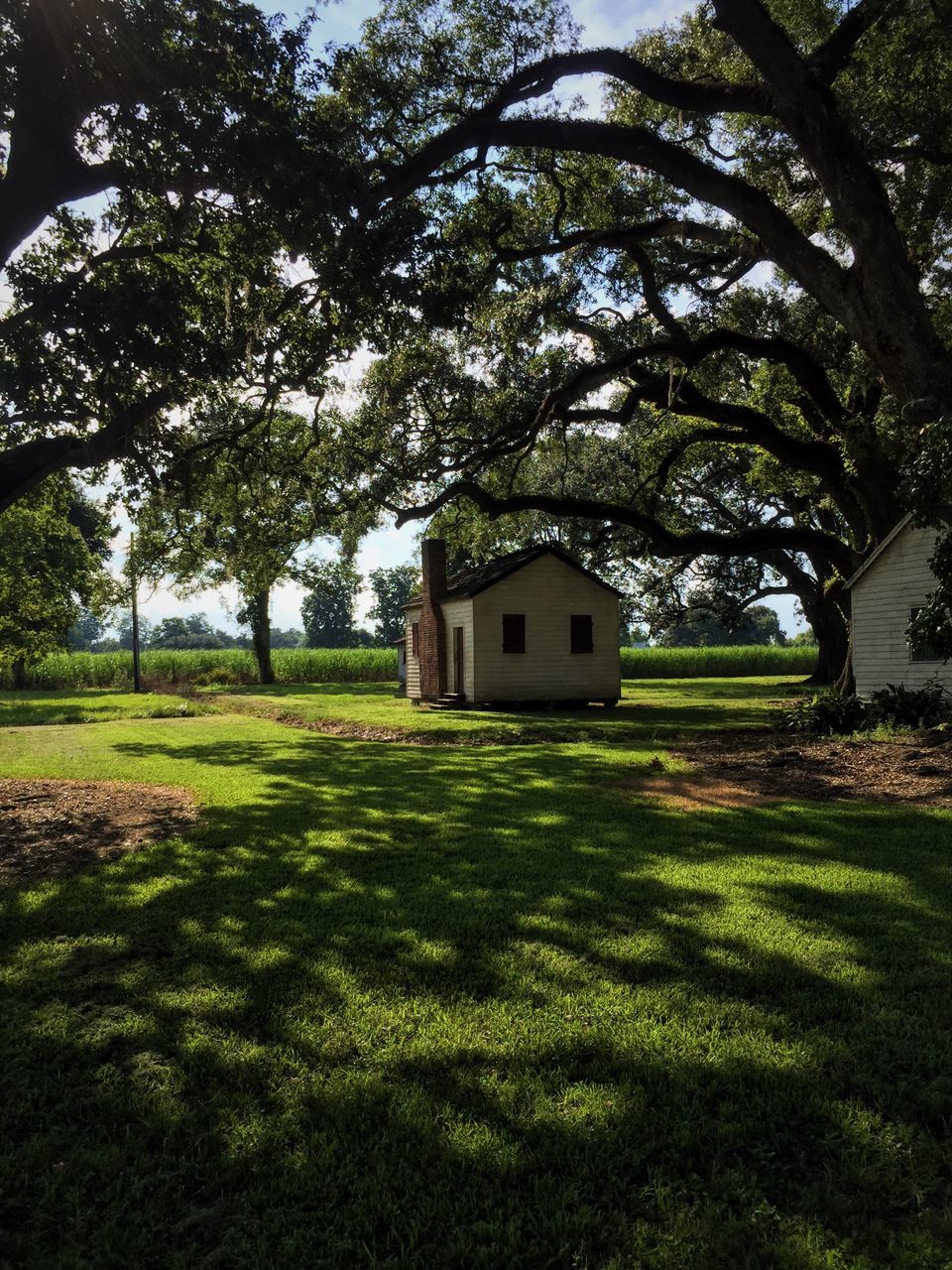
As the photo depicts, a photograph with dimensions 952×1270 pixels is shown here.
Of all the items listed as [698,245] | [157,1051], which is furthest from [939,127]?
[157,1051]

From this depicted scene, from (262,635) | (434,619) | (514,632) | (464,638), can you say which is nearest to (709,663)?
(262,635)

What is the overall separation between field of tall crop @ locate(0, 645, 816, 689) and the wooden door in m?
23.7

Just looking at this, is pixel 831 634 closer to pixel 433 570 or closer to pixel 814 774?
pixel 433 570

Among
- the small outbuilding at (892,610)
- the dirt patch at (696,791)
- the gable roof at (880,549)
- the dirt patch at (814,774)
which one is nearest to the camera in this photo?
the dirt patch at (696,791)

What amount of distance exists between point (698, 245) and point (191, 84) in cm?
1298

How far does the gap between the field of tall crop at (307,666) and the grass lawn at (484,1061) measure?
41.8 meters

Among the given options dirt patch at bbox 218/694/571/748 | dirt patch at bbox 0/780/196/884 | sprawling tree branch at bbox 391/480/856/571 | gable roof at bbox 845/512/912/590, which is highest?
sprawling tree branch at bbox 391/480/856/571

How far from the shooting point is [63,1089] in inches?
129

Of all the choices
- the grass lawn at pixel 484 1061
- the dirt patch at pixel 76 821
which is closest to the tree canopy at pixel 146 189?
the dirt patch at pixel 76 821

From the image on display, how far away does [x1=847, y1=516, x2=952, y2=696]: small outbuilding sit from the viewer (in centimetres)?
1683

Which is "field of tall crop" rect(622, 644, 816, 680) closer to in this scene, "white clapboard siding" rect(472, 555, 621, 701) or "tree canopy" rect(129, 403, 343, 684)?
"white clapboard siding" rect(472, 555, 621, 701)

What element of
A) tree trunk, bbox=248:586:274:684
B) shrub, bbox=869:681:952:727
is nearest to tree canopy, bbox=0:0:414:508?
shrub, bbox=869:681:952:727

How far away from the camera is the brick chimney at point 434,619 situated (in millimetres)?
28078

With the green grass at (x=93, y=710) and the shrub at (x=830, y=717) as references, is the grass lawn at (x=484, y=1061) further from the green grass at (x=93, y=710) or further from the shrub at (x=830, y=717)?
the green grass at (x=93, y=710)
